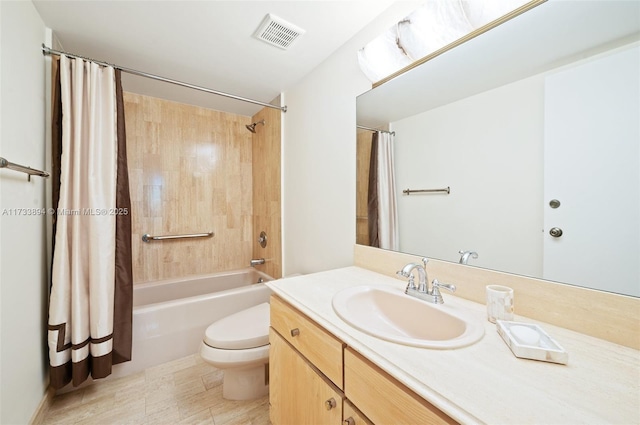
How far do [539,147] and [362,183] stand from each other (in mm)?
813

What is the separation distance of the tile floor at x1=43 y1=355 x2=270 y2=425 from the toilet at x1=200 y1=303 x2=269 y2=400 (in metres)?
0.08

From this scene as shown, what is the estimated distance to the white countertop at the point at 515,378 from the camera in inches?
16.9

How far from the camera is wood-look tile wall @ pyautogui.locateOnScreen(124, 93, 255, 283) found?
7.66 feet

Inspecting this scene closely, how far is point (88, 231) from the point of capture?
147cm

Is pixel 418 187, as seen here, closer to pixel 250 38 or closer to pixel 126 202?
pixel 250 38

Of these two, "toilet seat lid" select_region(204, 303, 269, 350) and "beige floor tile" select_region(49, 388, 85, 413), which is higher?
"toilet seat lid" select_region(204, 303, 269, 350)

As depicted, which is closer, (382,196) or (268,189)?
(382,196)

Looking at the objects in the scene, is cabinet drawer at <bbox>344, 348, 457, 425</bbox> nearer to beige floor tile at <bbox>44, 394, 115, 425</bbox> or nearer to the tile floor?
the tile floor

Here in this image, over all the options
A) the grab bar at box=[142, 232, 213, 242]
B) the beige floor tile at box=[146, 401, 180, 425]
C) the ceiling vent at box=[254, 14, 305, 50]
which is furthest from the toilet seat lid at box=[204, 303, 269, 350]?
the ceiling vent at box=[254, 14, 305, 50]

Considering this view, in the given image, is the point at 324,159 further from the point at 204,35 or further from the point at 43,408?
the point at 43,408

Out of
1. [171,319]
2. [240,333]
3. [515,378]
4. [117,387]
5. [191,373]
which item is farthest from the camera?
[171,319]

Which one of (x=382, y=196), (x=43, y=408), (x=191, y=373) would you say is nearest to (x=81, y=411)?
(x=43, y=408)

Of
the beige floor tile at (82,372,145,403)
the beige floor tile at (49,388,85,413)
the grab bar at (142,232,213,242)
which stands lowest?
the beige floor tile at (82,372,145,403)

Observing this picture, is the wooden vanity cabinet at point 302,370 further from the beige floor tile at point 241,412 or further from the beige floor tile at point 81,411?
the beige floor tile at point 81,411
